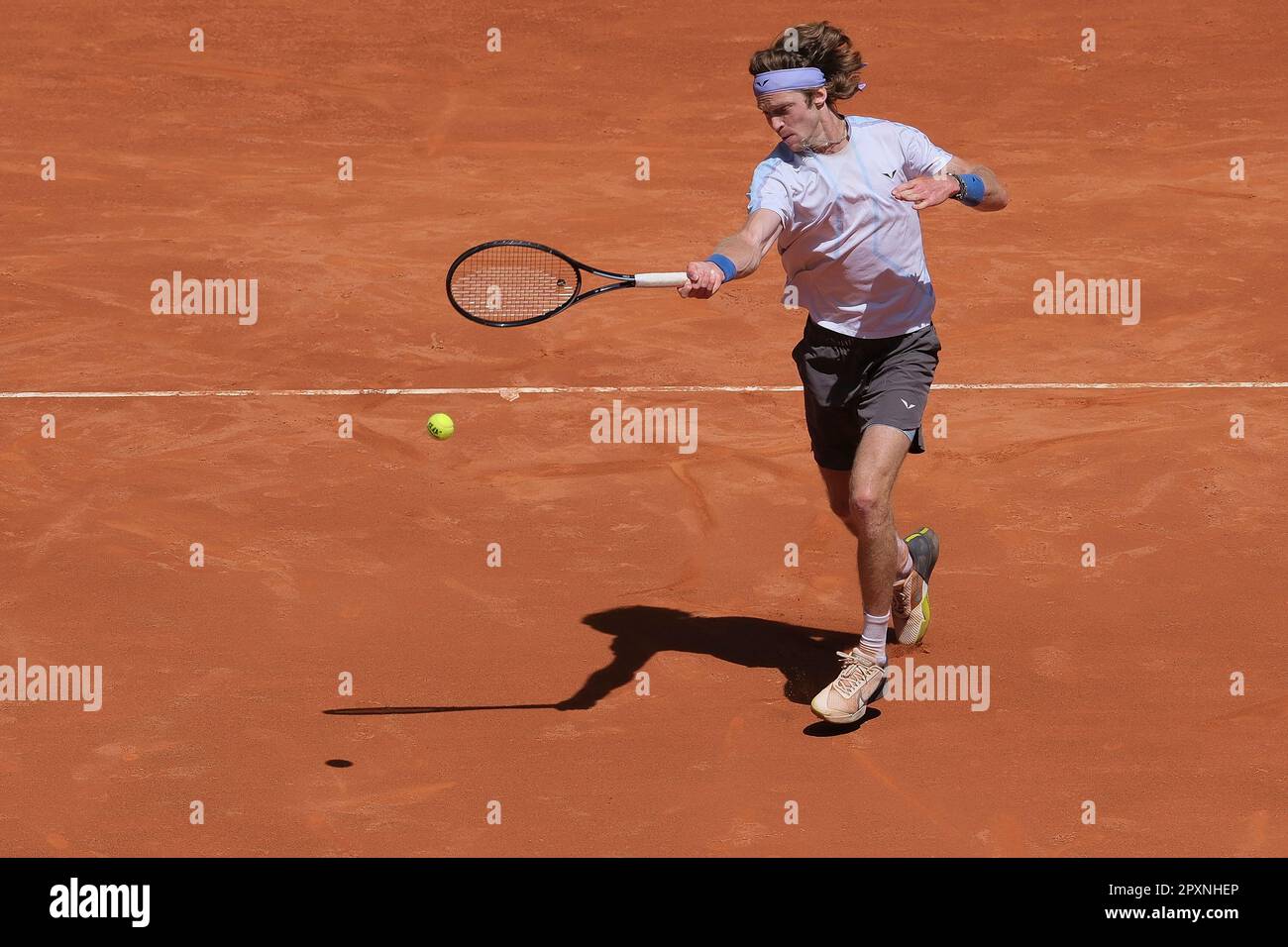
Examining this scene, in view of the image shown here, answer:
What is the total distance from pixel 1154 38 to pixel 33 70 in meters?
11.1

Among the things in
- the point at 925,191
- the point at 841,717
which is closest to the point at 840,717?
the point at 841,717

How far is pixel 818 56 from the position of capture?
6.60m

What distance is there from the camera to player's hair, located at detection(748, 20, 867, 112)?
6.60 metres

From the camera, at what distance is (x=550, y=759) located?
262 inches

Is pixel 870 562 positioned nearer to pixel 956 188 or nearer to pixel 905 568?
pixel 905 568

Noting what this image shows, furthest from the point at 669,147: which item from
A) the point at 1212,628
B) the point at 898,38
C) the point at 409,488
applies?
the point at 1212,628

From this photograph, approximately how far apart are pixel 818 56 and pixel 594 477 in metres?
3.46

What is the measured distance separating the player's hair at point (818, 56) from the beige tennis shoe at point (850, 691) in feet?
6.95

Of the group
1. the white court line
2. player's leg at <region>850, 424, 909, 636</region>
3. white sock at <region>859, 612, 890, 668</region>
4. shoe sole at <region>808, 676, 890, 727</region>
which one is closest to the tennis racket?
the white court line

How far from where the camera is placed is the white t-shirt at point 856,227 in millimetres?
6602

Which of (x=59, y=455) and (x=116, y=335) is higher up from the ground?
(x=116, y=335)

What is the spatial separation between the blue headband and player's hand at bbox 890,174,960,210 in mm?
527

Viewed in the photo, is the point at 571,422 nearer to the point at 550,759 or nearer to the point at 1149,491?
the point at 1149,491

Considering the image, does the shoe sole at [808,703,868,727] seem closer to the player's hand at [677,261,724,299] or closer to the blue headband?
the player's hand at [677,261,724,299]
